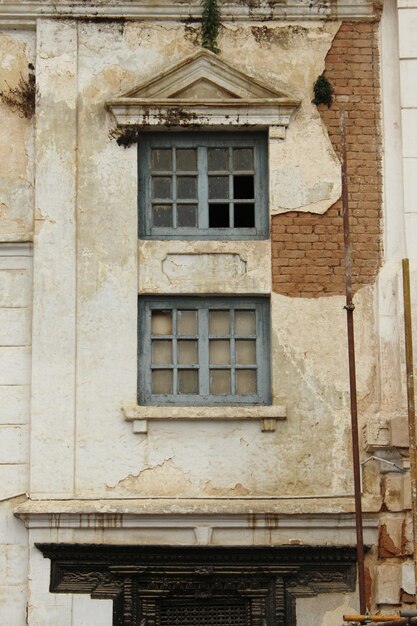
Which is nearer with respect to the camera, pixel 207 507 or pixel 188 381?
pixel 207 507

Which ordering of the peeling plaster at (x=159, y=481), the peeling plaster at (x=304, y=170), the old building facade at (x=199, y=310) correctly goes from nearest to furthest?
Answer: the old building facade at (x=199, y=310)
the peeling plaster at (x=159, y=481)
the peeling plaster at (x=304, y=170)

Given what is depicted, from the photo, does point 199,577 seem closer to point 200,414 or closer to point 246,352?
point 200,414

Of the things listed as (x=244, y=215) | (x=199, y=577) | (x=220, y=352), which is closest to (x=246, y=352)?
(x=220, y=352)

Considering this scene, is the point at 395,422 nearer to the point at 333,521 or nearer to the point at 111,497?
the point at 333,521

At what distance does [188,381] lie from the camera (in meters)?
13.0

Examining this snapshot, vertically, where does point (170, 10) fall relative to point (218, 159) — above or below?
above

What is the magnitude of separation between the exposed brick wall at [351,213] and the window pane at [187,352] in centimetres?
101

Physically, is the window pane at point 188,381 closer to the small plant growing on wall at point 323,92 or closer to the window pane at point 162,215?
the window pane at point 162,215

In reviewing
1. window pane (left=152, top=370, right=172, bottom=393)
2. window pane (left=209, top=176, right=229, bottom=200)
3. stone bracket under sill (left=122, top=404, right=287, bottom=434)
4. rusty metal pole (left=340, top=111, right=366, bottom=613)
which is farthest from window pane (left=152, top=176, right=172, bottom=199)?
stone bracket under sill (left=122, top=404, right=287, bottom=434)

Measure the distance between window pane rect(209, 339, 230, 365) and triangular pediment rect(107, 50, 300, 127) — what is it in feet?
7.26

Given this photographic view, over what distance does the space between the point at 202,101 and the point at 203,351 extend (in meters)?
2.52

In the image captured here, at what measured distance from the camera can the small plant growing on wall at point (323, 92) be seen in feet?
43.9

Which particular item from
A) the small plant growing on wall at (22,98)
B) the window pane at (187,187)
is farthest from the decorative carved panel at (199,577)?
the small plant growing on wall at (22,98)

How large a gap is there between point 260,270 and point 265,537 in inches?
104
